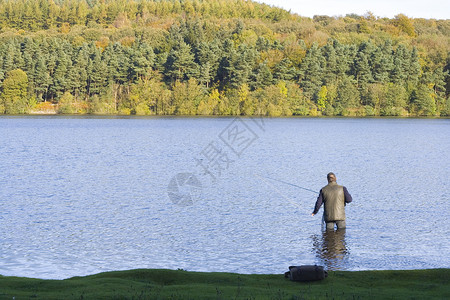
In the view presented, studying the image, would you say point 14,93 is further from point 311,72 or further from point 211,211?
point 211,211

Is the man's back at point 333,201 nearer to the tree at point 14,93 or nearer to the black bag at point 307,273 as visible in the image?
the black bag at point 307,273

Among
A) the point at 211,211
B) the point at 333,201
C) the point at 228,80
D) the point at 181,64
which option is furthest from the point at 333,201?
the point at 181,64

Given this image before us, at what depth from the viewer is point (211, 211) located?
80.0ft

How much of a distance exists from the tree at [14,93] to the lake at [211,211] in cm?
7598

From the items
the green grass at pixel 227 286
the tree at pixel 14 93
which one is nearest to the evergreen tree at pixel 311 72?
the tree at pixel 14 93

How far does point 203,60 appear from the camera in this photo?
420 ft

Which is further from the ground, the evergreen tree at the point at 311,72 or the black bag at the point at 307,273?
the evergreen tree at the point at 311,72

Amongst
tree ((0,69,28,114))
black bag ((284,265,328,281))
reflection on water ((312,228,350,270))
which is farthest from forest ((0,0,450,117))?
black bag ((284,265,328,281))

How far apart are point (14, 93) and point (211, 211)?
10850cm

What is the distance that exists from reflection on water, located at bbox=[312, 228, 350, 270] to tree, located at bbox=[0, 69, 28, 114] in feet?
373

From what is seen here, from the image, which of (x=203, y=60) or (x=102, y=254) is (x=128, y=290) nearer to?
(x=102, y=254)

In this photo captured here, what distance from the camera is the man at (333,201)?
59.1ft

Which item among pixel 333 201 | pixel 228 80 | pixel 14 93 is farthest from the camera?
pixel 228 80

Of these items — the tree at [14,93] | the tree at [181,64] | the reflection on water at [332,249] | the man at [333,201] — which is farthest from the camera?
the tree at [181,64]
